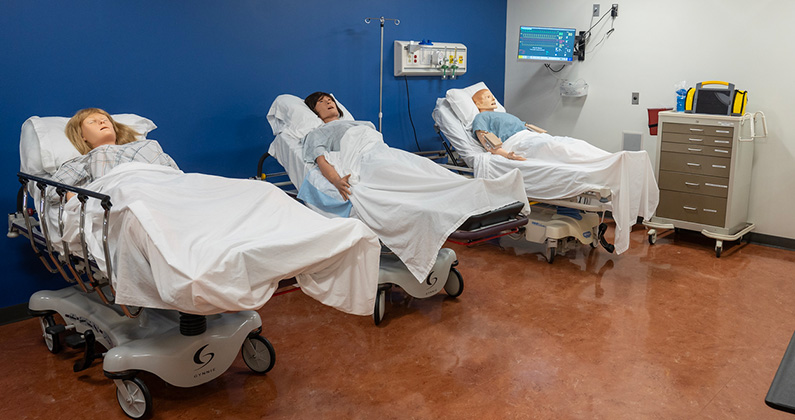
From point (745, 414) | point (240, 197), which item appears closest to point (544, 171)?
point (745, 414)

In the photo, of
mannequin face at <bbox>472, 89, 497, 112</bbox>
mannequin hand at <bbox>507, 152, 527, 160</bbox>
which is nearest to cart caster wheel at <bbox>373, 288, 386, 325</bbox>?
mannequin hand at <bbox>507, 152, 527, 160</bbox>

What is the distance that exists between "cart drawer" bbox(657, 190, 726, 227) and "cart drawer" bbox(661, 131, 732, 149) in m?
0.39

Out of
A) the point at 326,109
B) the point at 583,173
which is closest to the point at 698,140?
the point at 583,173

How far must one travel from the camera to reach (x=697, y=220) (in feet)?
15.4

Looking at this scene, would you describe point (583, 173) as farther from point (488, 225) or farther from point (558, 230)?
point (488, 225)

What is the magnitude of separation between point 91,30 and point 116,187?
5.13 feet

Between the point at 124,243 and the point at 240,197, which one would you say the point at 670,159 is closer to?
the point at 240,197

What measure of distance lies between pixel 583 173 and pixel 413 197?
4.08 feet

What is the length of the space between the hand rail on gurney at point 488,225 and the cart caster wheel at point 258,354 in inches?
41.4

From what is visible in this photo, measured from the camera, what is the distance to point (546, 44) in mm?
5324

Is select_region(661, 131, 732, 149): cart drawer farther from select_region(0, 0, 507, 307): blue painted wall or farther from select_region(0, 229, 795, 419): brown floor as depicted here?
select_region(0, 0, 507, 307): blue painted wall

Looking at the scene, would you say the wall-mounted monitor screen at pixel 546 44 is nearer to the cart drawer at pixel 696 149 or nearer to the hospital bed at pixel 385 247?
the cart drawer at pixel 696 149

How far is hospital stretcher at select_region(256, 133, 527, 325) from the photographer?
127 inches

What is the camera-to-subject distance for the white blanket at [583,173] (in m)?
3.93
